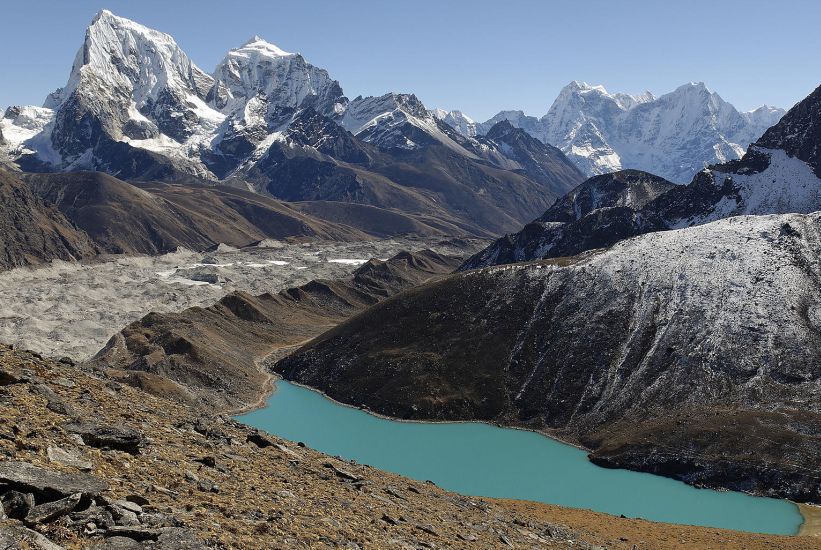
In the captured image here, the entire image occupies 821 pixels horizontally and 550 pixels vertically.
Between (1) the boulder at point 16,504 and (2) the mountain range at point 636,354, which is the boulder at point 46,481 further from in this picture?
(2) the mountain range at point 636,354

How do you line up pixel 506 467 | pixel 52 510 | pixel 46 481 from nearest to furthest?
pixel 52 510 < pixel 46 481 < pixel 506 467

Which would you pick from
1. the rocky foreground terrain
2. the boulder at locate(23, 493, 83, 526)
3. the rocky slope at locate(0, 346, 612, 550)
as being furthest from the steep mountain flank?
the boulder at locate(23, 493, 83, 526)

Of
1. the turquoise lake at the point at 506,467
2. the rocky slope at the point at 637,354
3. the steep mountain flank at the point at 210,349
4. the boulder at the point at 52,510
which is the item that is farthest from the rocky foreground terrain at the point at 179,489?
the steep mountain flank at the point at 210,349

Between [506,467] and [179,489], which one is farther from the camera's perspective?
[506,467]

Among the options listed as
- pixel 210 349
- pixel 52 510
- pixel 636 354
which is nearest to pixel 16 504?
pixel 52 510

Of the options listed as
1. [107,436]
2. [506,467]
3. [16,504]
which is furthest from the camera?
[506,467]

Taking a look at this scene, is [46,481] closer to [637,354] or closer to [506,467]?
[506,467]

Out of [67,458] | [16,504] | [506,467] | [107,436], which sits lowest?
[506,467]

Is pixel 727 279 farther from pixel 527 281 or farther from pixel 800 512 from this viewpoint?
pixel 800 512
